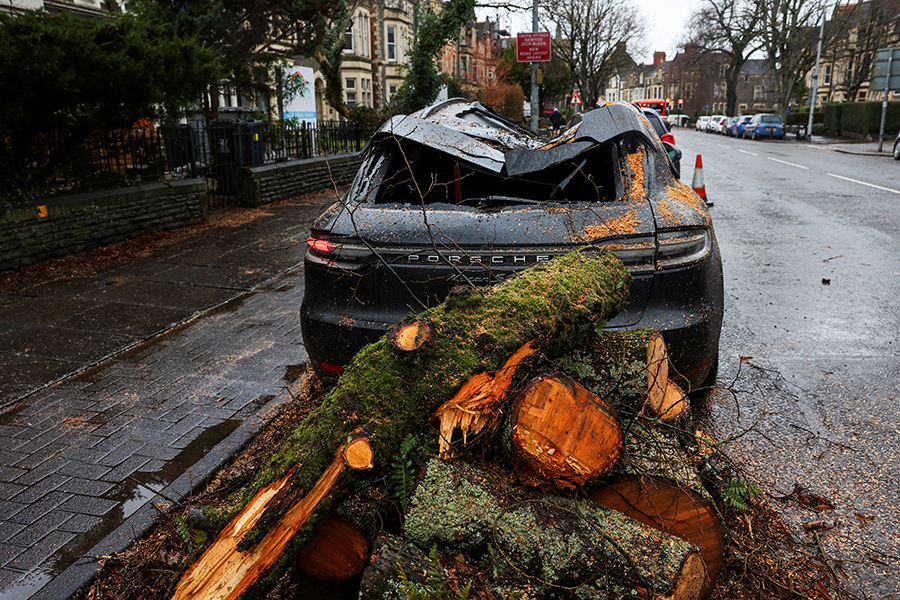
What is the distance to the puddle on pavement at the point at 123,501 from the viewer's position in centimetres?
280

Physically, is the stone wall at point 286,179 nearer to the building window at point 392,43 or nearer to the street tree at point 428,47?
the street tree at point 428,47

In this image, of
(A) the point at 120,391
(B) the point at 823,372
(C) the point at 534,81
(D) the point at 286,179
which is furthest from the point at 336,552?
(C) the point at 534,81

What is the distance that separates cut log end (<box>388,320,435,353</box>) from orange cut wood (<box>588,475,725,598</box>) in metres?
0.86

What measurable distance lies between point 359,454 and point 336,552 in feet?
1.59

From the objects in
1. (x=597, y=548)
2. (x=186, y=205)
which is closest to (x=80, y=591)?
(x=597, y=548)

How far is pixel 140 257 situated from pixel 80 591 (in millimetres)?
6888

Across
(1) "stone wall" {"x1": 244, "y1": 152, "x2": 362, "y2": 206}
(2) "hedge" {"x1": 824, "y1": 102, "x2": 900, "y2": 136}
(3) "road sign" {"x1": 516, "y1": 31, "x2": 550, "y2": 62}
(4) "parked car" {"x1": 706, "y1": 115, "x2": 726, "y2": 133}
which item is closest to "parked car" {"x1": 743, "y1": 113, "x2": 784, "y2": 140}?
(2) "hedge" {"x1": 824, "y1": 102, "x2": 900, "y2": 136}

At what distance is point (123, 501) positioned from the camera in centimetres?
341

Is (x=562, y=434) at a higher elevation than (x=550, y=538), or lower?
higher

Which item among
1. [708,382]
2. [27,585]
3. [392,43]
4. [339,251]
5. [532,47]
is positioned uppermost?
[392,43]

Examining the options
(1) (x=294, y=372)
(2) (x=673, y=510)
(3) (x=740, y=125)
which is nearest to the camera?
(2) (x=673, y=510)

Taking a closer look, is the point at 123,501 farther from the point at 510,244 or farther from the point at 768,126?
the point at 768,126

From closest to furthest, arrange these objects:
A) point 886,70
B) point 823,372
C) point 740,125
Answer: point 823,372 < point 886,70 < point 740,125

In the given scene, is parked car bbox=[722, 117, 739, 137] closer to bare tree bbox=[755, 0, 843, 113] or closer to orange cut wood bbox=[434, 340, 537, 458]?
bare tree bbox=[755, 0, 843, 113]
